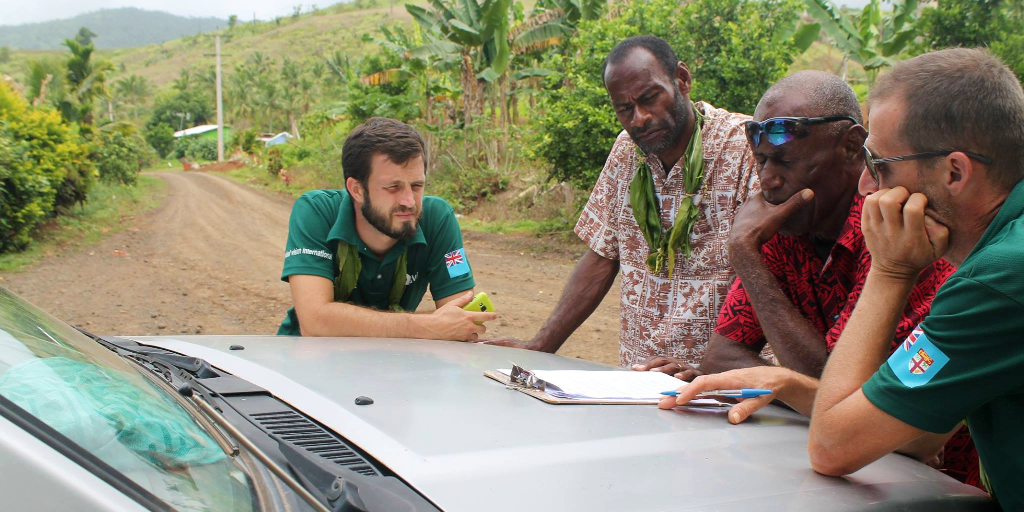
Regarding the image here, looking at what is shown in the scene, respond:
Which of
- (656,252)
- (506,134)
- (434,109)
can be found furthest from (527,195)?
(656,252)

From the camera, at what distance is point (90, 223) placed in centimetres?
1675

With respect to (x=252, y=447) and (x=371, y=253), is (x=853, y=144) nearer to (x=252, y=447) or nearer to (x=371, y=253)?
(x=252, y=447)

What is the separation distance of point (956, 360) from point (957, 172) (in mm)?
411

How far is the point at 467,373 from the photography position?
217 cm

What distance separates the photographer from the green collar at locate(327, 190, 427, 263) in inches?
139

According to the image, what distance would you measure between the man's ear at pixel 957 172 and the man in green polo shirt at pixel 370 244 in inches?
75.8

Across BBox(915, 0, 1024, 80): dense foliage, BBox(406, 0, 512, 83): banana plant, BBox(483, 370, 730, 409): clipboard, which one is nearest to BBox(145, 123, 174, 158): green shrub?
BBox(406, 0, 512, 83): banana plant

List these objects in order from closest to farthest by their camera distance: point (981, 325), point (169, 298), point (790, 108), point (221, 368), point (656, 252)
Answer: point (981, 325) < point (221, 368) < point (790, 108) < point (656, 252) < point (169, 298)

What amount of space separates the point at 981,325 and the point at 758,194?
123 centimetres

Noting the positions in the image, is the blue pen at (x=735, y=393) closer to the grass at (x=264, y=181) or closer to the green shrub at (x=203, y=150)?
the grass at (x=264, y=181)

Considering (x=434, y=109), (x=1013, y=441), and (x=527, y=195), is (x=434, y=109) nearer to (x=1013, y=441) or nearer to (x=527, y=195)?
(x=527, y=195)

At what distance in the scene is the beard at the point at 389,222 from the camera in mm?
3562

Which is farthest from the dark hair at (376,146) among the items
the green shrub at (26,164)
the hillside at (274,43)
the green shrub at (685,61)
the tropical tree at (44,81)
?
the hillside at (274,43)

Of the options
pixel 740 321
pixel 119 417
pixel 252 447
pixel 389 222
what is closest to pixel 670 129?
pixel 740 321
